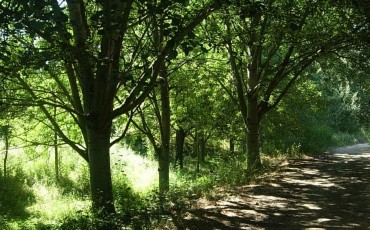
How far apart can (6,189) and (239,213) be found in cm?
1224

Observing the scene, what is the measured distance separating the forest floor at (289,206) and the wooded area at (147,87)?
28.2 inches

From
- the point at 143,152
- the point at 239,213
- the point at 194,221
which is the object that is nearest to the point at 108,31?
the point at 194,221

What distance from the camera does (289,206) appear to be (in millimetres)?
8328

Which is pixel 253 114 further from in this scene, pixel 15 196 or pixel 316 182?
pixel 15 196

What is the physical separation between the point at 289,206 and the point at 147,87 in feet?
13.4

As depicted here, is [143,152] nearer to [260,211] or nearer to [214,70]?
[214,70]

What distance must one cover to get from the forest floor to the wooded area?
72 centimetres

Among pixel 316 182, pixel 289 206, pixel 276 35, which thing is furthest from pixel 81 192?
pixel 276 35

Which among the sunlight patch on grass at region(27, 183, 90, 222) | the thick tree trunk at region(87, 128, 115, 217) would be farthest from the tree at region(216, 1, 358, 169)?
the sunlight patch on grass at region(27, 183, 90, 222)

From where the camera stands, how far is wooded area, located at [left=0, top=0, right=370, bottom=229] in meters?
4.70

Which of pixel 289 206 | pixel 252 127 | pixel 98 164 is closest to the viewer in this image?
pixel 98 164

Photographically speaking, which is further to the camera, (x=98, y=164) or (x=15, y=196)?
(x=15, y=196)

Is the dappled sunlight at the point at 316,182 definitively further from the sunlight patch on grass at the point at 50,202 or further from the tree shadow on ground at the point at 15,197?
the tree shadow on ground at the point at 15,197

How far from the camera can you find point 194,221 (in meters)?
6.92
